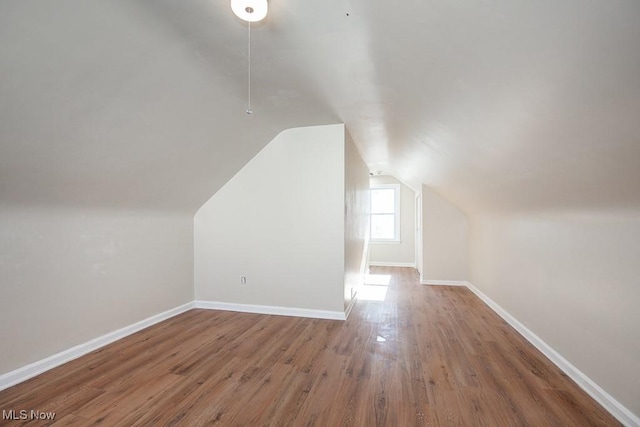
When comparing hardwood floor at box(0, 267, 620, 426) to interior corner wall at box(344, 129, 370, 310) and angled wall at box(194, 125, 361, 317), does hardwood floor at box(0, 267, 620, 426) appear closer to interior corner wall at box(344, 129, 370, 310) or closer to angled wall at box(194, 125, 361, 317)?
angled wall at box(194, 125, 361, 317)

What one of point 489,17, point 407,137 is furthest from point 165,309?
point 489,17

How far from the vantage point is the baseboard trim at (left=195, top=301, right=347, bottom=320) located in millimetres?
3488

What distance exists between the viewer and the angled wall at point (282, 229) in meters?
3.52

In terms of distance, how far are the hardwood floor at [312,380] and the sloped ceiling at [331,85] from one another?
1349 mm

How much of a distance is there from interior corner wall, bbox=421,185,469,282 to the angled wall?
2.30 meters

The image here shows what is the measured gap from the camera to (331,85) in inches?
95.3

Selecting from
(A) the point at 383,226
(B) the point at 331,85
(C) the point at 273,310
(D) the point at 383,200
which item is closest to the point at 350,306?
(C) the point at 273,310

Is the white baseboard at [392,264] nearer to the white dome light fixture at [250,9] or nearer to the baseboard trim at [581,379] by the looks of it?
the baseboard trim at [581,379]

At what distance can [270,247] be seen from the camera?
3723 millimetres

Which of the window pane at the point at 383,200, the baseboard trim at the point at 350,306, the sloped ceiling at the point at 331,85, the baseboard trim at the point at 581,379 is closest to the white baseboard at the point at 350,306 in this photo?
the baseboard trim at the point at 350,306

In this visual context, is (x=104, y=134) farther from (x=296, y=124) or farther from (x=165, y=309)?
(x=165, y=309)

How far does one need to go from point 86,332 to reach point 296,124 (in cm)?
297

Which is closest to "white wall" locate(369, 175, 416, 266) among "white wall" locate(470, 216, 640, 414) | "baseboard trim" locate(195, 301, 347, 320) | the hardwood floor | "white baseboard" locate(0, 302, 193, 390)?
"white wall" locate(470, 216, 640, 414)

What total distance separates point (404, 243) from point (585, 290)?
5.55 meters
